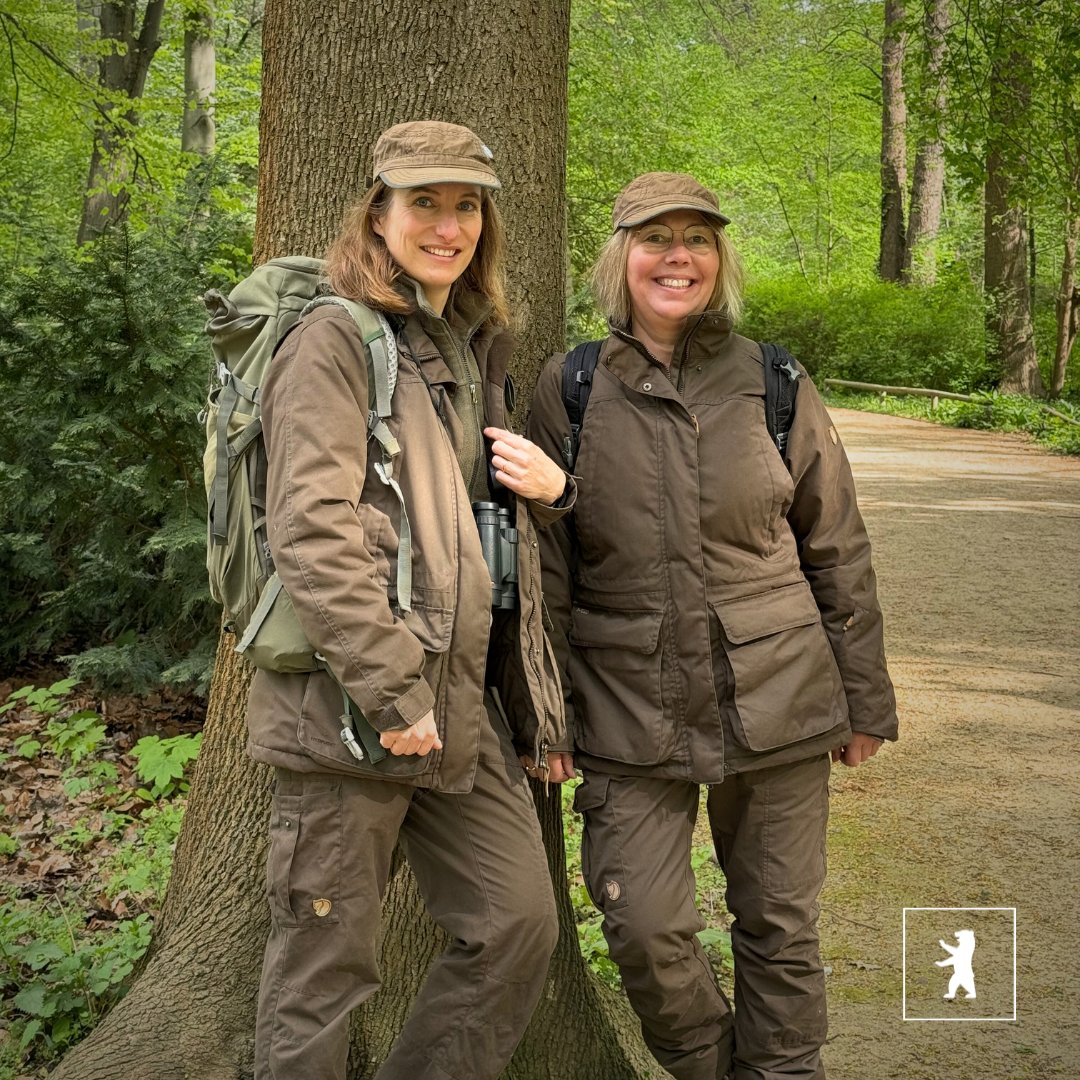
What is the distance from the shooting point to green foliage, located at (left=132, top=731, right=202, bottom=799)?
18.6 feet

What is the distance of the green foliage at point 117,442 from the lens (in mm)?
6020

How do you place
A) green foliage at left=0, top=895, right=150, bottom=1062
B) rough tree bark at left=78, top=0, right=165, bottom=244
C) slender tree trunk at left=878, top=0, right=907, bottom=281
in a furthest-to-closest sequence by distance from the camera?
slender tree trunk at left=878, top=0, right=907, bottom=281 → rough tree bark at left=78, top=0, right=165, bottom=244 → green foliage at left=0, top=895, right=150, bottom=1062

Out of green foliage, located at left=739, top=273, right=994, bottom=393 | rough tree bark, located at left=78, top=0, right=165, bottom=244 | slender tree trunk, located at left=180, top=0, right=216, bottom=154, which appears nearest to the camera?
rough tree bark, located at left=78, top=0, right=165, bottom=244

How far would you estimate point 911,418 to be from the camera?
21938mm

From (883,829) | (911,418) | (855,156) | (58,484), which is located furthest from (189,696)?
(855,156)

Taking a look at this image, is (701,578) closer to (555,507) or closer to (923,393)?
(555,507)

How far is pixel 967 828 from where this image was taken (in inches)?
216

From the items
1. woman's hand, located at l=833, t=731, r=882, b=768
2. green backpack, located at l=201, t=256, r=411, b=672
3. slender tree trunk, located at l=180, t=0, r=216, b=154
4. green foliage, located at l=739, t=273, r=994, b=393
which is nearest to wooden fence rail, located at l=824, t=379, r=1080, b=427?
green foliage, located at l=739, t=273, r=994, b=393

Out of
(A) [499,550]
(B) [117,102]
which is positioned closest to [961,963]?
(A) [499,550]

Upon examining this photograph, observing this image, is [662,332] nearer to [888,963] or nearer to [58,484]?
[888,963]

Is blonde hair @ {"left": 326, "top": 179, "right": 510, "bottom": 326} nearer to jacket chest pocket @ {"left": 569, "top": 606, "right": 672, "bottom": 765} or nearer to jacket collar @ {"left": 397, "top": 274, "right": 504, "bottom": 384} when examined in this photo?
jacket collar @ {"left": 397, "top": 274, "right": 504, "bottom": 384}

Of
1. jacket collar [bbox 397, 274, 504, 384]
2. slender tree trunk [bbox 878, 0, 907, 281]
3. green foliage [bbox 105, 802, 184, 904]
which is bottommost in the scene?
green foliage [bbox 105, 802, 184, 904]

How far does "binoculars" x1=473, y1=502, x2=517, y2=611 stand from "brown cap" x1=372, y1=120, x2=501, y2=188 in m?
0.71

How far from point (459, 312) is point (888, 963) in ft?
9.33
